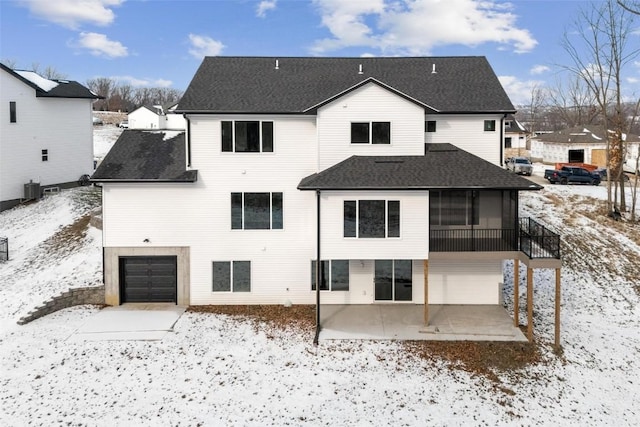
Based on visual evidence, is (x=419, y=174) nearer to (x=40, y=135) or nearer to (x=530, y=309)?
(x=530, y=309)

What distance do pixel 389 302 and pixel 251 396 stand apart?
8184 millimetres

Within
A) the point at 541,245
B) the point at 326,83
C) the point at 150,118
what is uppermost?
the point at 150,118

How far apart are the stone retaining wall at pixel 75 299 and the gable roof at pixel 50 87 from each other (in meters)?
18.2

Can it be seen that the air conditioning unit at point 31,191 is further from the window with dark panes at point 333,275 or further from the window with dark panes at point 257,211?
the window with dark panes at point 333,275

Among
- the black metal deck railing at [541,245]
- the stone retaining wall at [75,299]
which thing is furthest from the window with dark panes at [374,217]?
the stone retaining wall at [75,299]

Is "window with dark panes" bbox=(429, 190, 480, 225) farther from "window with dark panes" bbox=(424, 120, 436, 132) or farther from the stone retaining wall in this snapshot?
the stone retaining wall

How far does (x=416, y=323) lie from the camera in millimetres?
17875

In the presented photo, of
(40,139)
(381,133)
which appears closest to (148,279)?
(381,133)

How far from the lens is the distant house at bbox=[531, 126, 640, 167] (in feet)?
158

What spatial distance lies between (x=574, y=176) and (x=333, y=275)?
2688 centimetres

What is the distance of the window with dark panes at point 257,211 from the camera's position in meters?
19.7

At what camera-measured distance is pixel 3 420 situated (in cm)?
1230

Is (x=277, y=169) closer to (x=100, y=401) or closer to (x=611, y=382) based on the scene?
(x=100, y=401)

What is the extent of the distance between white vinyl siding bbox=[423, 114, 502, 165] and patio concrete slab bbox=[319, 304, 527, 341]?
20.8ft
